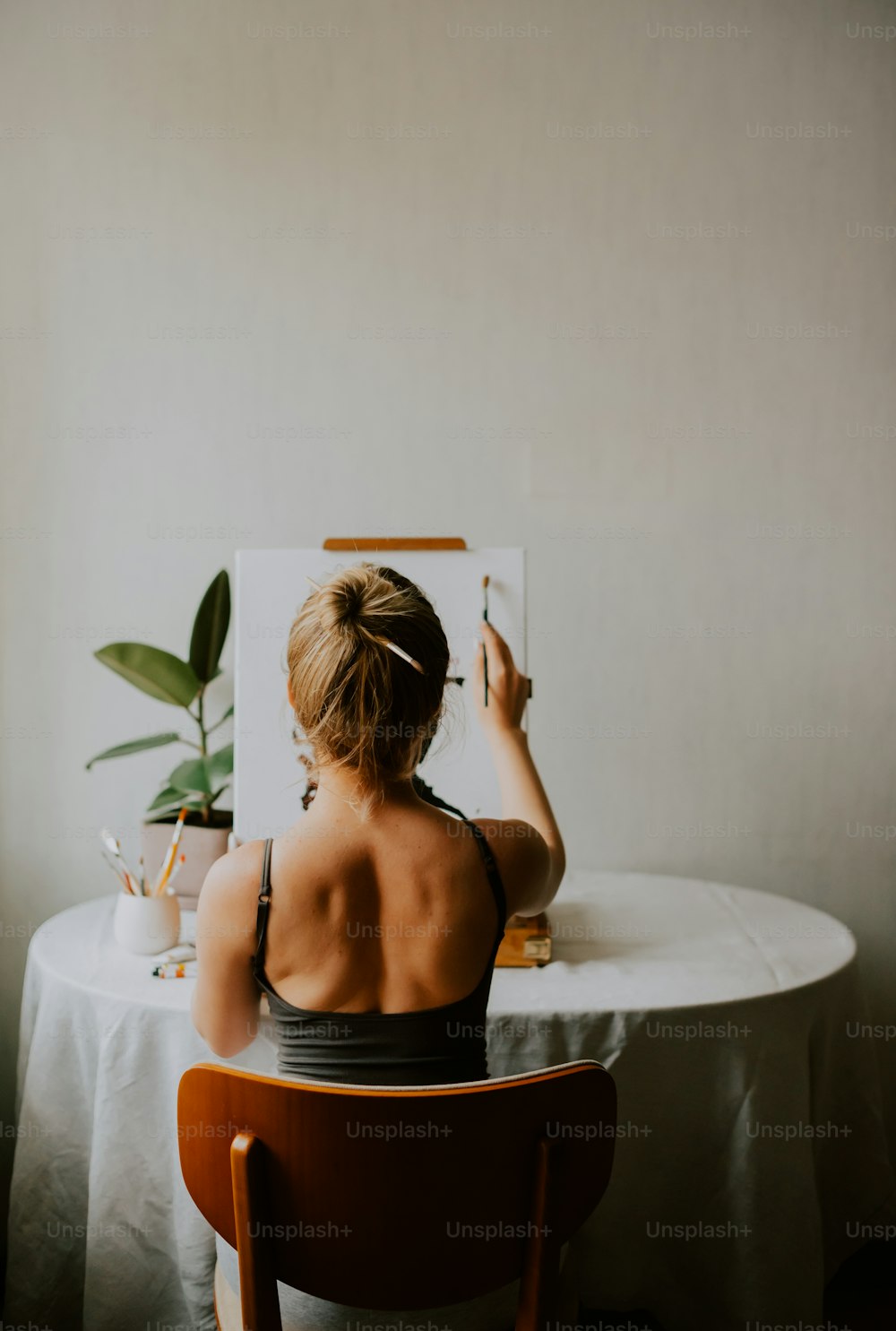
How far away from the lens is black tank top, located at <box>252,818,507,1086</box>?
102cm

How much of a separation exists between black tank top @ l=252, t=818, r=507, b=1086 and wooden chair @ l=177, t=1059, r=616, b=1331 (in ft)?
0.50

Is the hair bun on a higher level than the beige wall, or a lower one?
lower

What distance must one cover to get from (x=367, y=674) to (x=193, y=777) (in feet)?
3.28

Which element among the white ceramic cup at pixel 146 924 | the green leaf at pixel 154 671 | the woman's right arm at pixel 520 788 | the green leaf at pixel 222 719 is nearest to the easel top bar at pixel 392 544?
the woman's right arm at pixel 520 788

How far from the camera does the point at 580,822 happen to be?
224 centimetres

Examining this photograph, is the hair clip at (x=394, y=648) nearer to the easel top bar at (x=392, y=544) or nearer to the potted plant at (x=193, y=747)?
the easel top bar at (x=392, y=544)

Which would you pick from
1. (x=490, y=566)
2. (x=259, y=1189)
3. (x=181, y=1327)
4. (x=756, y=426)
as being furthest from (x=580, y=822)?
(x=259, y=1189)

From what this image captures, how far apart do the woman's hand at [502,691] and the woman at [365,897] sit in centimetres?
29

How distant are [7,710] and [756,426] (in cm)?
176

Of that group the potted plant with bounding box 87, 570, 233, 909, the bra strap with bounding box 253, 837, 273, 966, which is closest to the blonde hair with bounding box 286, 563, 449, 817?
the bra strap with bounding box 253, 837, 273, 966

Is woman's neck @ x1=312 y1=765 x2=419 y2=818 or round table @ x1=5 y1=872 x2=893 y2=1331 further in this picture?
round table @ x1=5 y1=872 x2=893 y2=1331

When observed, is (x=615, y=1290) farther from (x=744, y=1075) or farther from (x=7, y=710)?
(x=7, y=710)

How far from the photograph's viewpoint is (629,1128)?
1.37 m

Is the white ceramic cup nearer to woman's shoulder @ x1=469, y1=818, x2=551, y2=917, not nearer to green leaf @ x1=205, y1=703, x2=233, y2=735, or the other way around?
green leaf @ x1=205, y1=703, x2=233, y2=735
